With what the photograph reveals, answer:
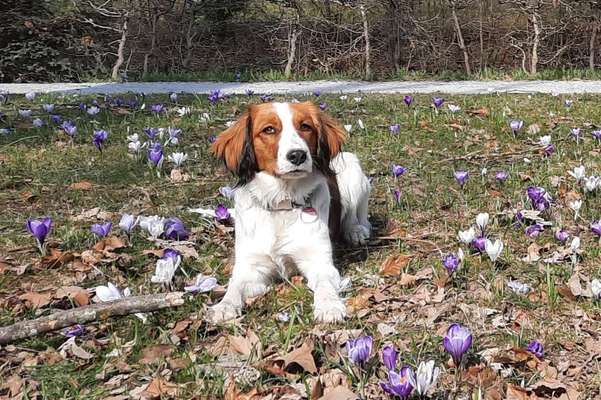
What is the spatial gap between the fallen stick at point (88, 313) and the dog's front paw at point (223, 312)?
160 millimetres

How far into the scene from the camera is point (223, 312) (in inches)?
116

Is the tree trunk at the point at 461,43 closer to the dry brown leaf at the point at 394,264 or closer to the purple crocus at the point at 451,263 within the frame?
the dry brown leaf at the point at 394,264

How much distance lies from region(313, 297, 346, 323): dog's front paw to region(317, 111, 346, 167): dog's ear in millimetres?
1029

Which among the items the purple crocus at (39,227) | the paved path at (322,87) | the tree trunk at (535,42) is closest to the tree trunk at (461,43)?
the tree trunk at (535,42)

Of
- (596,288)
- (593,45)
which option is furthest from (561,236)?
(593,45)

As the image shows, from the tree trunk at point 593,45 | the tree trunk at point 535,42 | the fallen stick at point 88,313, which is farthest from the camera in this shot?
the tree trunk at point 535,42

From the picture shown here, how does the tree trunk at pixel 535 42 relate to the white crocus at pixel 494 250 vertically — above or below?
above

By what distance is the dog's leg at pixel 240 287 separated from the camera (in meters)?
2.94

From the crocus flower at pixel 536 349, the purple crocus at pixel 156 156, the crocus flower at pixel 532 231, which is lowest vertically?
the crocus flower at pixel 536 349

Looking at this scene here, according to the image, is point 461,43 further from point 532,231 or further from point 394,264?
point 394,264

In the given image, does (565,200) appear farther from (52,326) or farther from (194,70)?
(194,70)

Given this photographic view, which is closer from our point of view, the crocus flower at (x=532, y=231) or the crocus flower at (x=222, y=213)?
the crocus flower at (x=532, y=231)

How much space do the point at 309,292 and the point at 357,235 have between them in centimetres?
100

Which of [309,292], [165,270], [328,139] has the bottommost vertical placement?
[309,292]
